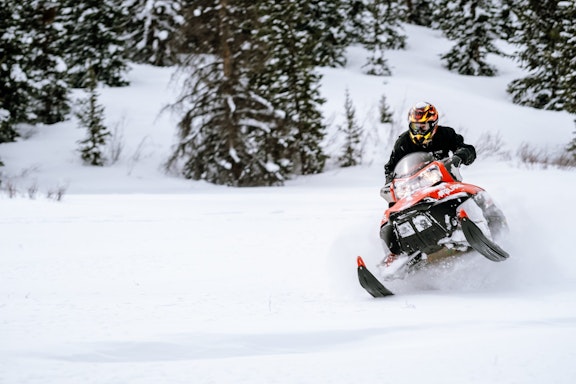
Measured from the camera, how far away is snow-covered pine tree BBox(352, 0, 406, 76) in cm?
3872

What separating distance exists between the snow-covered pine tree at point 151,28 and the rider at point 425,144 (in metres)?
30.1

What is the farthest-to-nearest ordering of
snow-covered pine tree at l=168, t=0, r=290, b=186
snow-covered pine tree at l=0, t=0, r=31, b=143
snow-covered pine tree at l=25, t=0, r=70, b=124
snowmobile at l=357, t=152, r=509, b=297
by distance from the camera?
snow-covered pine tree at l=25, t=0, r=70, b=124
snow-covered pine tree at l=0, t=0, r=31, b=143
snow-covered pine tree at l=168, t=0, r=290, b=186
snowmobile at l=357, t=152, r=509, b=297

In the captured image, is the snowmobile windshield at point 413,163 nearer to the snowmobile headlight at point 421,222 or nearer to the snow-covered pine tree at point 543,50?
the snowmobile headlight at point 421,222

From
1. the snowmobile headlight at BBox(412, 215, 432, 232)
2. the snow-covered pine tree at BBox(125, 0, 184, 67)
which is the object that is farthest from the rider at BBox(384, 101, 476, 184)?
the snow-covered pine tree at BBox(125, 0, 184, 67)

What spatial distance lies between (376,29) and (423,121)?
112 ft

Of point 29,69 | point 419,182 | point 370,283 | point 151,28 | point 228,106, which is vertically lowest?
point 151,28

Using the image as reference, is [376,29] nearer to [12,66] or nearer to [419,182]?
[12,66]

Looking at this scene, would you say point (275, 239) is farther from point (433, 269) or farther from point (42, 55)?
point (42, 55)

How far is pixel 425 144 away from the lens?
6.78 metres

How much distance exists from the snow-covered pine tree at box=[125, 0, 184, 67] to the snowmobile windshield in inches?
1206

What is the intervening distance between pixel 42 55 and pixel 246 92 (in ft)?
33.0

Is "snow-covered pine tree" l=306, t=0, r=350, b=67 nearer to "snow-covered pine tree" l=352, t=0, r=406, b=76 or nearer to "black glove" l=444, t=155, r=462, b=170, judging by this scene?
"snow-covered pine tree" l=352, t=0, r=406, b=76

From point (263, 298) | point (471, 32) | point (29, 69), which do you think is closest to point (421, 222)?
point (263, 298)

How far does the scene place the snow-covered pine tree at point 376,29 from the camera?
38.7 m
